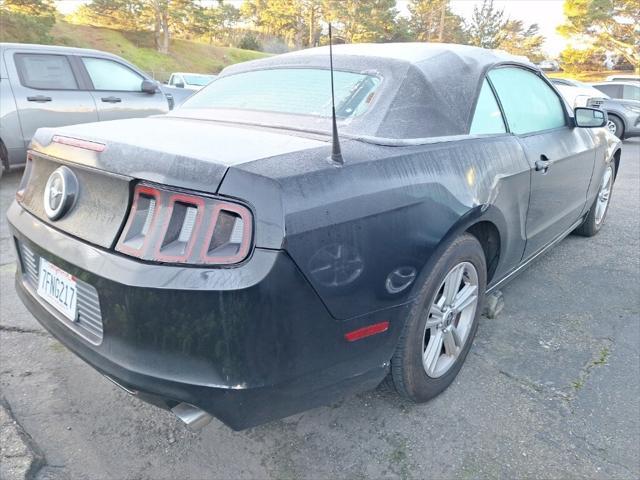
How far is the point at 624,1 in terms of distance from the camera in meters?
30.7

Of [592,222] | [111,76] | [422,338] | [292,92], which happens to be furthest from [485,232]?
[111,76]

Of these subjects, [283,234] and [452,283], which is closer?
[283,234]

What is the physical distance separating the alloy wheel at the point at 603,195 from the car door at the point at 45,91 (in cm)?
583

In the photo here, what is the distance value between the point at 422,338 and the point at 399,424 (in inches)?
15.8

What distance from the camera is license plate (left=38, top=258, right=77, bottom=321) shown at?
1.70m

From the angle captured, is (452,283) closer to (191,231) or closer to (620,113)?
(191,231)

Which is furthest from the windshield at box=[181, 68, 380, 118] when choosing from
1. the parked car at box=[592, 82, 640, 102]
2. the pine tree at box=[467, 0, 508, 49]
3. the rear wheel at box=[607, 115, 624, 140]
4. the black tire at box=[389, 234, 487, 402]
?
the pine tree at box=[467, 0, 508, 49]

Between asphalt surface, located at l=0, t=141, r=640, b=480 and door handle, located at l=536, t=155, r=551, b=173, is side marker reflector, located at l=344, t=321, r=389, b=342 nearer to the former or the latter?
Answer: asphalt surface, located at l=0, t=141, r=640, b=480

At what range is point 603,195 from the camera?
4.47 m

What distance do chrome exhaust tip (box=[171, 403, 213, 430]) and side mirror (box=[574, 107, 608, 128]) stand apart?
118 inches

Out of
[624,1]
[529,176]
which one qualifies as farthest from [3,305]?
[624,1]

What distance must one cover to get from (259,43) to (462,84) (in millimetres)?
50002

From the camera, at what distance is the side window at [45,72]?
5789mm

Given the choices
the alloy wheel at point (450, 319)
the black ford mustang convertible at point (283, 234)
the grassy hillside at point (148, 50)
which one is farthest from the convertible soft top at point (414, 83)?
the grassy hillside at point (148, 50)
